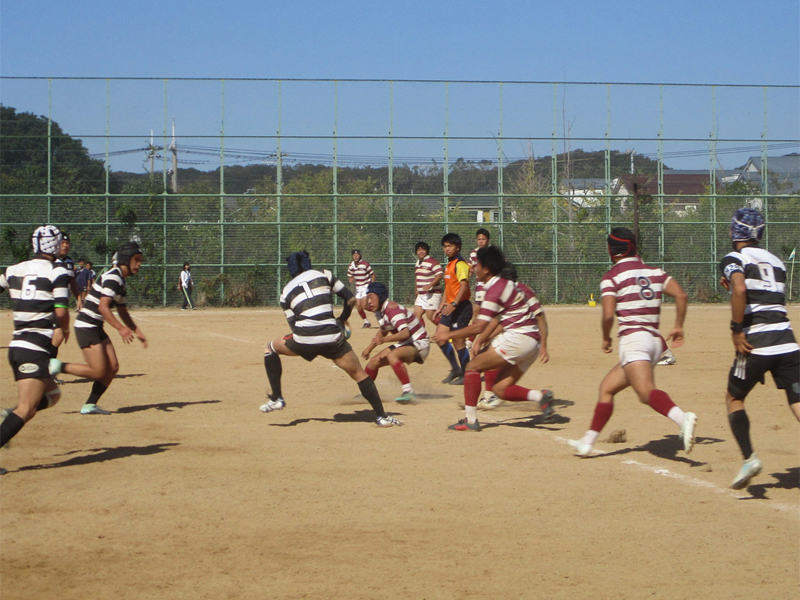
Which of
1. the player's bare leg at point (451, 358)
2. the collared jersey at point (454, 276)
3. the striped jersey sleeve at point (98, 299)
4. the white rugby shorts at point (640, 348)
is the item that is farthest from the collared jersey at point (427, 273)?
the white rugby shorts at point (640, 348)

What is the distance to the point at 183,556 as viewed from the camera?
15.1 feet

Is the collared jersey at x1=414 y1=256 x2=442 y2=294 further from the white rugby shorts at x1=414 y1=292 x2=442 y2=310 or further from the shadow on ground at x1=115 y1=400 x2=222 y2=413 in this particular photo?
the shadow on ground at x1=115 y1=400 x2=222 y2=413

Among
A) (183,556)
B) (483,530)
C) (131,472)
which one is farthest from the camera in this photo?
(131,472)

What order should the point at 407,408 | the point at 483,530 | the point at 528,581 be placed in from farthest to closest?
the point at 407,408
the point at 483,530
the point at 528,581

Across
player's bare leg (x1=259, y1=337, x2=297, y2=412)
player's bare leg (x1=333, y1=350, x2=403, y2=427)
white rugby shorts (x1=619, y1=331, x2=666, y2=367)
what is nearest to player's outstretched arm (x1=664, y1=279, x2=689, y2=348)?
white rugby shorts (x1=619, y1=331, x2=666, y2=367)

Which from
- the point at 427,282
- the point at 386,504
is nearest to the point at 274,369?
the point at 386,504

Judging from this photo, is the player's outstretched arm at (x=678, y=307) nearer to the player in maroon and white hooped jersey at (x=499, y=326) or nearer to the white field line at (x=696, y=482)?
the white field line at (x=696, y=482)

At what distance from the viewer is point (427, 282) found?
14094mm

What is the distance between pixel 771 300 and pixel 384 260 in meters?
25.3

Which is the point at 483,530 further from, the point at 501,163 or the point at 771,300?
the point at 501,163

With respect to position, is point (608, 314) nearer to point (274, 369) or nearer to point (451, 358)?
point (274, 369)

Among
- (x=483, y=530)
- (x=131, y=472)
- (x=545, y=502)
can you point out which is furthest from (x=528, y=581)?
(x=131, y=472)

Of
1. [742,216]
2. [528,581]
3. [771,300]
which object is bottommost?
[528,581]

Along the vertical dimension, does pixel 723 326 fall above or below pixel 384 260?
below
